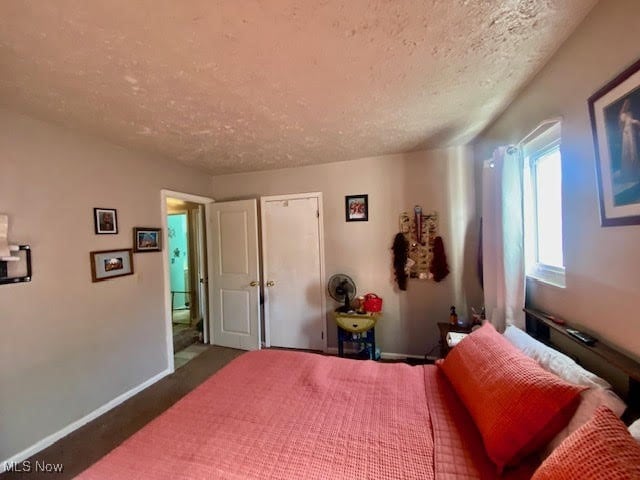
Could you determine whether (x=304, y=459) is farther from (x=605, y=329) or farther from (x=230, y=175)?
(x=230, y=175)

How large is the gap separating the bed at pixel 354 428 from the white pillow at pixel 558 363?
8cm

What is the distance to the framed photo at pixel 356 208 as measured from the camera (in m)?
3.18

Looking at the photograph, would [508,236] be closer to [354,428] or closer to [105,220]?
[354,428]

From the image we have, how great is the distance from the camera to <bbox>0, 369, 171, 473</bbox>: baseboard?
5.71 ft

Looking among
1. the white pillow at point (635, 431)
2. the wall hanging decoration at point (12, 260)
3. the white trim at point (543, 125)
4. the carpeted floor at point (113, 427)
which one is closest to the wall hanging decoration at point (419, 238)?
the white trim at point (543, 125)

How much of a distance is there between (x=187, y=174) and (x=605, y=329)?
3731 millimetres

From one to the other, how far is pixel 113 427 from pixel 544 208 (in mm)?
3493

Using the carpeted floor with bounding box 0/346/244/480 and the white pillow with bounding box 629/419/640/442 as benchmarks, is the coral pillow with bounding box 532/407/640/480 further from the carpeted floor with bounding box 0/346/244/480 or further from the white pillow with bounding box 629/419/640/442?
the carpeted floor with bounding box 0/346/244/480

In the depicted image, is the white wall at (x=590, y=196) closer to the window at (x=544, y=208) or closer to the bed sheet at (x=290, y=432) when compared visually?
the window at (x=544, y=208)

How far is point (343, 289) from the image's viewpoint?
3.07 m

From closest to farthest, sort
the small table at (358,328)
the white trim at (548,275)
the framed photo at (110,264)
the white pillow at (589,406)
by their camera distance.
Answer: the white pillow at (589,406) → the white trim at (548,275) → the framed photo at (110,264) → the small table at (358,328)

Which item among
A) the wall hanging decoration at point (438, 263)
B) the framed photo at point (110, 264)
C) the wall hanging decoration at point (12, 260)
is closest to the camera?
the wall hanging decoration at point (12, 260)

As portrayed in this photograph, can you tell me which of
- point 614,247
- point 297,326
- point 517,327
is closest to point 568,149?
point 614,247

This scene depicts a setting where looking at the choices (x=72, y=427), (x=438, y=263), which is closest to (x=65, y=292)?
(x=72, y=427)
